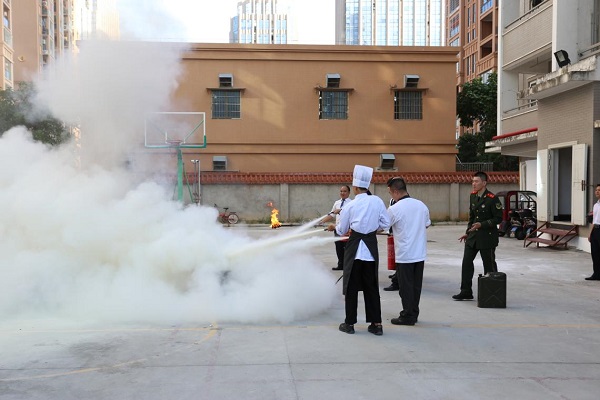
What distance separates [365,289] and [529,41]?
15405 millimetres

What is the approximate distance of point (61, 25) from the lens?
74688 mm

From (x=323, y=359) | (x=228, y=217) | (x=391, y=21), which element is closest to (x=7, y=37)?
(x=228, y=217)

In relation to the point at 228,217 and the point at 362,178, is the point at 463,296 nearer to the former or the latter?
the point at 362,178

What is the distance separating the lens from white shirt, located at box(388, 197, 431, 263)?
6.68 metres

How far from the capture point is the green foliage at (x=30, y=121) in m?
12.3

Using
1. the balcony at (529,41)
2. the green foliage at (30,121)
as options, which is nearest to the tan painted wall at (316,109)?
the balcony at (529,41)

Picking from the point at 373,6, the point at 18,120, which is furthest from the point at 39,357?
the point at 373,6

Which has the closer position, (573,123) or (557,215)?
(573,123)

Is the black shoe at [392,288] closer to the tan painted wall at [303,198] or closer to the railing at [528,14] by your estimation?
the railing at [528,14]

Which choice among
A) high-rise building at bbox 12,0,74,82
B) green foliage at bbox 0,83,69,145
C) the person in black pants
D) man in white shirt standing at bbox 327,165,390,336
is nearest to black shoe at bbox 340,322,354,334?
man in white shirt standing at bbox 327,165,390,336

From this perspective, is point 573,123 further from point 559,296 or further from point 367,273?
point 367,273

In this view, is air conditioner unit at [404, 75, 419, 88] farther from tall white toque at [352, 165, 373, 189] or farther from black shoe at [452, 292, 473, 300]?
tall white toque at [352, 165, 373, 189]

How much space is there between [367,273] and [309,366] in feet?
4.77

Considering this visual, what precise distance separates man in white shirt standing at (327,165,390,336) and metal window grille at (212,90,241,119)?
969 inches
